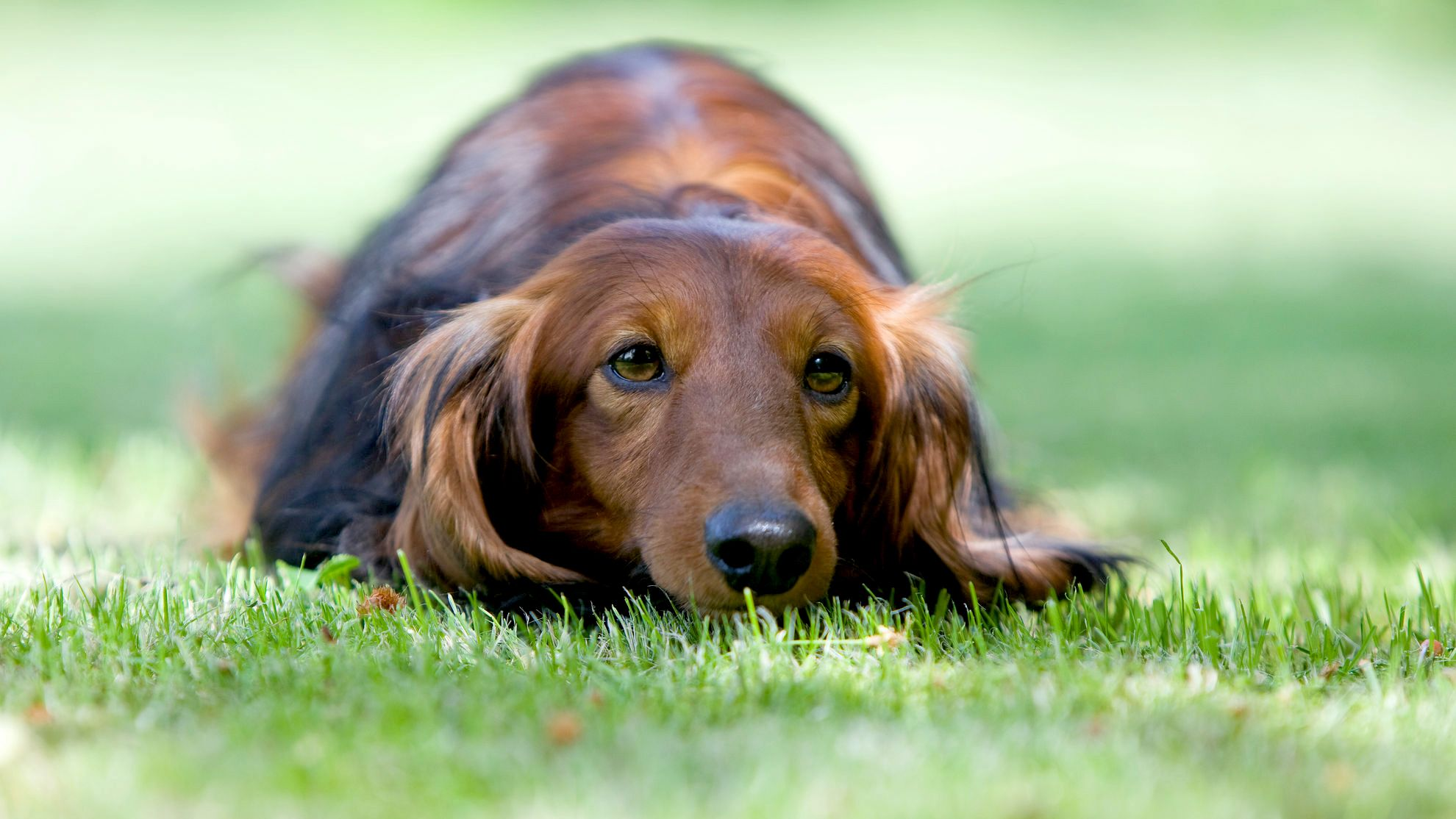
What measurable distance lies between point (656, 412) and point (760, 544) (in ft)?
1.49

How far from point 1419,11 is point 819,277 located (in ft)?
72.8

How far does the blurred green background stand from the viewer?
5.60 metres

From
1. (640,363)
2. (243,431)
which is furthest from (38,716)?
(243,431)

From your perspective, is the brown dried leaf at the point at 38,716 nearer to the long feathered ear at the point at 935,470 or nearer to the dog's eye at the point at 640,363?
the dog's eye at the point at 640,363

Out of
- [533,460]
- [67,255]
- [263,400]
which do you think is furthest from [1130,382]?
[67,255]

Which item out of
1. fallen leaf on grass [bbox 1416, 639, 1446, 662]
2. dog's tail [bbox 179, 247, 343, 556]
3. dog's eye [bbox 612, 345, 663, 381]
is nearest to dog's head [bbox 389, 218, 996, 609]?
dog's eye [bbox 612, 345, 663, 381]

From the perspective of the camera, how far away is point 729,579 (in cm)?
295

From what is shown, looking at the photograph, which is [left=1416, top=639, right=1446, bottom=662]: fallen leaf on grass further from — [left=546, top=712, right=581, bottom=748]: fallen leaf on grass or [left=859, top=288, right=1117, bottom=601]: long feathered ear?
[left=546, top=712, right=581, bottom=748]: fallen leaf on grass

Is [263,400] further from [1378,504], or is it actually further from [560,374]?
[1378,504]

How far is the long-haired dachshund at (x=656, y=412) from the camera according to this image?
3.08 meters

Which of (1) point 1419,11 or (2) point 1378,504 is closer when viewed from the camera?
(2) point 1378,504

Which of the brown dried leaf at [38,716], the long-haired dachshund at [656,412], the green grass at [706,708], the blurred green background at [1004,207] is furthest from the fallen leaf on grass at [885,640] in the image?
the brown dried leaf at [38,716]

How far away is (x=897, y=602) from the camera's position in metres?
3.54

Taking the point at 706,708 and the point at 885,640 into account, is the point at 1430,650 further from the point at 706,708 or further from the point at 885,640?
the point at 706,708
